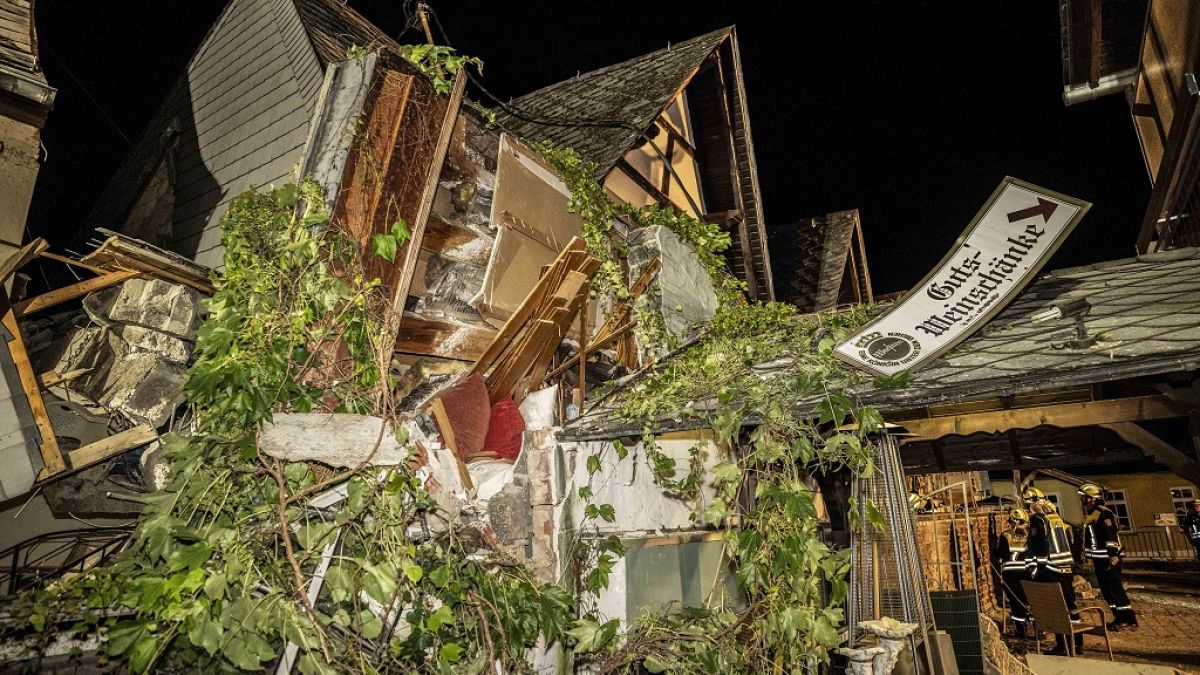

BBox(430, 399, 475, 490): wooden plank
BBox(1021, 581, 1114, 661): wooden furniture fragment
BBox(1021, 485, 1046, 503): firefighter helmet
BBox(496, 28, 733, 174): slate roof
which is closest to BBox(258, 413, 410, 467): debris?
BBox(430, 399, 475, 490): wooden plank

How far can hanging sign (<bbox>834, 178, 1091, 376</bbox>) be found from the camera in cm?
423

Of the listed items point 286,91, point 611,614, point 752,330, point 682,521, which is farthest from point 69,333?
point 752,330

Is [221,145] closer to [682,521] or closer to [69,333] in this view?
[69,333]

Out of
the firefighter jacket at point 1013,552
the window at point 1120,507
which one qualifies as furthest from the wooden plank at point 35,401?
the window at point 1120,507

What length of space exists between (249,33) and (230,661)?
7.60 meters

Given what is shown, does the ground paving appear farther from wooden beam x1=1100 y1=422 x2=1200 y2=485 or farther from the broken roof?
the broken roof

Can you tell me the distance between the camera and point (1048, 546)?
12.2 meters

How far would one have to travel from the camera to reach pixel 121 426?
504 cm

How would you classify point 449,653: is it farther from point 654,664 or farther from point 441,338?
point 441,338

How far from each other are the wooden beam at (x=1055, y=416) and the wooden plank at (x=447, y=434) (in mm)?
4974

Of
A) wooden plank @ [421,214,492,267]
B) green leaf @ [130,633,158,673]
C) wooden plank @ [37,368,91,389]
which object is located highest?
wooden plank @ [421,214,492,267]

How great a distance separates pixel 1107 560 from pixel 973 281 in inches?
462

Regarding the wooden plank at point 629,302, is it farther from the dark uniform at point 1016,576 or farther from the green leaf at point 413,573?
the dark uniform at point 1016,576

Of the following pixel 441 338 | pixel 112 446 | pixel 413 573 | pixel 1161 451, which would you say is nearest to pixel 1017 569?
pixel 1161 451
